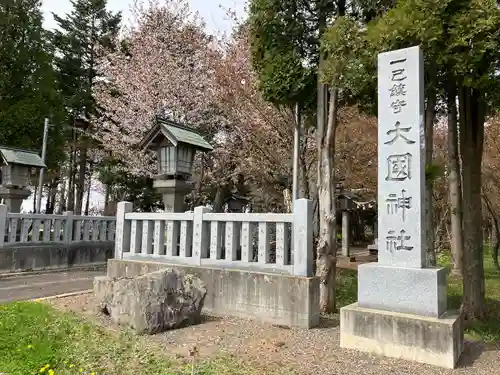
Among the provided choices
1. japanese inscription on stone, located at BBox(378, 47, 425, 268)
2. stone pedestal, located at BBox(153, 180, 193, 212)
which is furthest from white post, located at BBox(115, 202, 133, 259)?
japanese inscription on stone, located at BBox(378, 47, 425, 268)

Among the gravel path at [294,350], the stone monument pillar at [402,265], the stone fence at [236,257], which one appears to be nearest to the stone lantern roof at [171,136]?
the stone fence at [236,257]

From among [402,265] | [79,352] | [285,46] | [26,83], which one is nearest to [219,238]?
[79,352]

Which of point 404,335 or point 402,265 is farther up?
point 402,265

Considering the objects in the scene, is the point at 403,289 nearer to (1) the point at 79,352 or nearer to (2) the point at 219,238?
(2) the point at 219,238

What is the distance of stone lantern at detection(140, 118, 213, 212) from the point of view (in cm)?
829

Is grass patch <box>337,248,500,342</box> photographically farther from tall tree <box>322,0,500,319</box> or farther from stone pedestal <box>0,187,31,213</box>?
stone pedestal <box>0,187,31,213</box>

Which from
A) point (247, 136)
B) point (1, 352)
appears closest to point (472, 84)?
point (1, 352)

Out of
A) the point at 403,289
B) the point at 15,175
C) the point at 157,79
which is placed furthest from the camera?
the point at 157,79

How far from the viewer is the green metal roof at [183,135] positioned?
27.0 feet

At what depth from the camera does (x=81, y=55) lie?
26.0 m

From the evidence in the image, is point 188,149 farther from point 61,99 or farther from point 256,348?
point 61,99

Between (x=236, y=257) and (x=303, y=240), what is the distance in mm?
1364

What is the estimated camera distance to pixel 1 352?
175 inches

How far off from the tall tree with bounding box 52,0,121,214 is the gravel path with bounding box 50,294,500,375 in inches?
837
